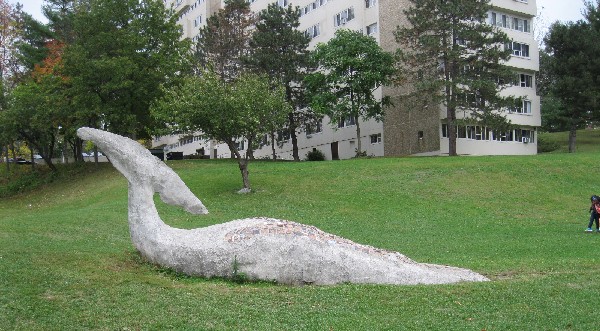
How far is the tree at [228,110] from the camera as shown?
30984 millimetres

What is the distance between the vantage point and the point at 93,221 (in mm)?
24359

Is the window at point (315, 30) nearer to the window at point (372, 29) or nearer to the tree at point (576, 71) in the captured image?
the window at point (372, 29)

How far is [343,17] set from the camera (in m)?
57.8

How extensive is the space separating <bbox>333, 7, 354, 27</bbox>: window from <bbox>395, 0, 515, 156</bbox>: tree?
10850 millimetres

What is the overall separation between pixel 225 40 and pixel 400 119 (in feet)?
52.0

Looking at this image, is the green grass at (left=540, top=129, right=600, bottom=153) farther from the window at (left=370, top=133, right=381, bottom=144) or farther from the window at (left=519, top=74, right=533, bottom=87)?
the window at (left=370, top=133, right=381, bottom=144)

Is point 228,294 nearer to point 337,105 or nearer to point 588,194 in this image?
point 588,194

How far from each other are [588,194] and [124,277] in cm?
2546

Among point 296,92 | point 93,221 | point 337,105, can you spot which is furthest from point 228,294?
point 296,92

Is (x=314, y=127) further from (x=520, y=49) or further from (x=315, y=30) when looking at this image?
(x=520, y=49)

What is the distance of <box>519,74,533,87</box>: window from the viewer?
54531 mm

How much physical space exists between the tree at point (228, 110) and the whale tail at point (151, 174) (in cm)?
1747

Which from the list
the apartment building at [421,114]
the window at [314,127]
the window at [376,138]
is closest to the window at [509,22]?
the apartment building at [421,114]

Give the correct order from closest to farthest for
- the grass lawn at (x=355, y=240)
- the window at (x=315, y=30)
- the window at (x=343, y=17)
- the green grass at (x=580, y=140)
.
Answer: the grass lawn at (x=355, y=240) < the window at (x=343, y=17) < the green grass at (x=580, y=140) < the window at (x=315, y=30)
